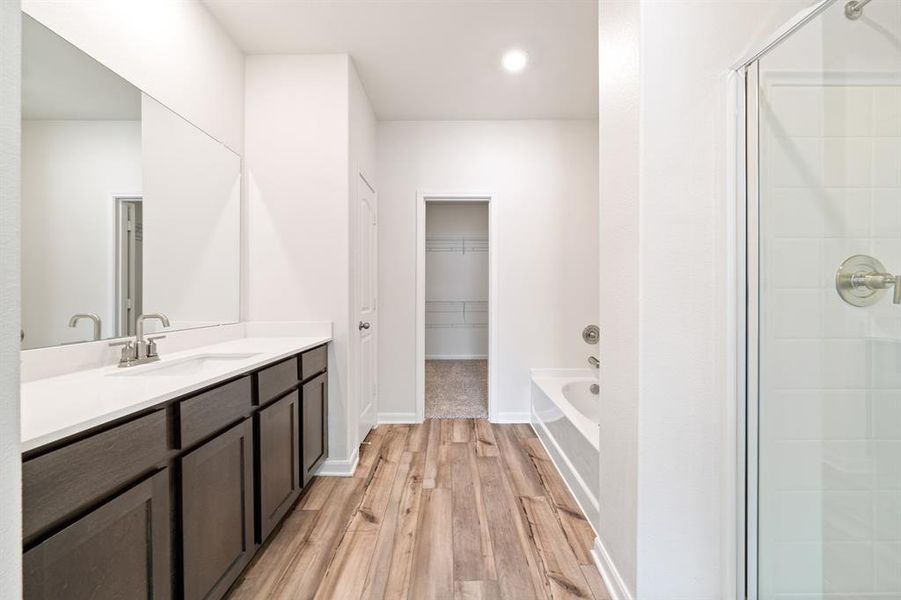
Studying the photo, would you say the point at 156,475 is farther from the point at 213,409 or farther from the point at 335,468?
the point at 335,468

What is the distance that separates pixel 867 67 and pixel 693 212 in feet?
1.89

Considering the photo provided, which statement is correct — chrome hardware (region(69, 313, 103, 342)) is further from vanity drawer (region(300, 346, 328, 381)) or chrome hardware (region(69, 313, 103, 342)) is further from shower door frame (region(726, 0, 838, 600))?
shower door frame (region(726, 0, 838, 600))

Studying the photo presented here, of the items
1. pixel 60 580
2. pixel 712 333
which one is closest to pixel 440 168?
pixel 712 333

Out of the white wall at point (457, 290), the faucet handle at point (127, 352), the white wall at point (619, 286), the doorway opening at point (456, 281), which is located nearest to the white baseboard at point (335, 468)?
the faucet handle at point (127, 352)

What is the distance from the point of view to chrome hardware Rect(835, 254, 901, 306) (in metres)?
1.09

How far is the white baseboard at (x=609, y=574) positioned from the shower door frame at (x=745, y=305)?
338 mm

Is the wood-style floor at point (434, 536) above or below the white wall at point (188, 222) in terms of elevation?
below

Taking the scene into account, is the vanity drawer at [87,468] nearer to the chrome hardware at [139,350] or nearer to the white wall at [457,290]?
the chrome hardware at [139,350]

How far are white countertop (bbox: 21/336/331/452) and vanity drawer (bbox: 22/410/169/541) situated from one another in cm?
4

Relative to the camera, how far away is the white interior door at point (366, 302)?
2.76m

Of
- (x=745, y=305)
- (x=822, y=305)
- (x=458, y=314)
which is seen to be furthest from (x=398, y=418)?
(x=458, y=314)

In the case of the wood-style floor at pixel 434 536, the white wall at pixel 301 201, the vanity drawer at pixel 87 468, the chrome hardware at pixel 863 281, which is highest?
the white wall at pixel 301 201

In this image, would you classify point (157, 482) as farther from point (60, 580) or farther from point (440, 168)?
point (440, 168)

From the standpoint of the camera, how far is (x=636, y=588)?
125cm
